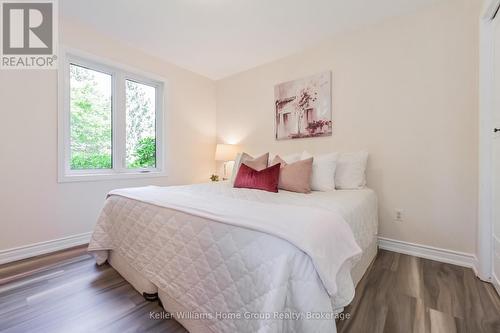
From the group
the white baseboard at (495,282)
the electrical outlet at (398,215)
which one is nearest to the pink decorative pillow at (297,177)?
the electrical outlet at (398,215)

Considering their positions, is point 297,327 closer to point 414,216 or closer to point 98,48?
point 414,216

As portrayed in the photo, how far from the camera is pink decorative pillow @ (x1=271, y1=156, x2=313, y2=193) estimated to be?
1.99 metres

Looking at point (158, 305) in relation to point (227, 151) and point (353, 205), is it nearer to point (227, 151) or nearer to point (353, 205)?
point (353, 205)

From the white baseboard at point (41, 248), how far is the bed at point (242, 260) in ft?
3.93

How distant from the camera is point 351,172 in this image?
216cm

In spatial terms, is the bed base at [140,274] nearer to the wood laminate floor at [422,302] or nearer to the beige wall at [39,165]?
the wood laminate floor at [422,302]

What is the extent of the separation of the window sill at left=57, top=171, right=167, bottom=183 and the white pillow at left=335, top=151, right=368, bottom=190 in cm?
235

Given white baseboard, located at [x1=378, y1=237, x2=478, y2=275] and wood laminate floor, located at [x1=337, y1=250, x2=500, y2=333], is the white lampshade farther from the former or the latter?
wood laminate floor, located at [x1=337, y1=250, x2=500, y2=333]

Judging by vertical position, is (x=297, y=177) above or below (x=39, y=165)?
below

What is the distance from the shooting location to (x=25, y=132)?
2039mm

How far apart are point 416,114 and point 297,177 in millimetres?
1294

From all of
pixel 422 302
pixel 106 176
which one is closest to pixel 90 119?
pixel 106 176

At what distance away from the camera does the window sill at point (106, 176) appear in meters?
2.29

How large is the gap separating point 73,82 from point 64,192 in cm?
123
